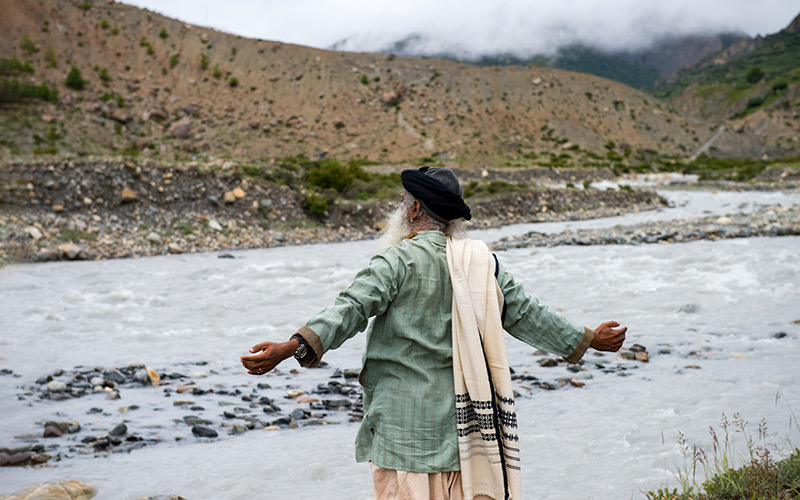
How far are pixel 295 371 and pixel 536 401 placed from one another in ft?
8.79

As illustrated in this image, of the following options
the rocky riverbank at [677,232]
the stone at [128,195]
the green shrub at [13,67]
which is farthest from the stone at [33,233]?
the green shrub at [13,67]

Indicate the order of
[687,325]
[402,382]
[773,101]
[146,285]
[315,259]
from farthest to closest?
[773,101] → [315,259] → [146,285] → [687,325] → [402,382]

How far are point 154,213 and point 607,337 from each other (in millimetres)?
17139

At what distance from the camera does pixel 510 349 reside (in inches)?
297

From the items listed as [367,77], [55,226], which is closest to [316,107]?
[367,77]

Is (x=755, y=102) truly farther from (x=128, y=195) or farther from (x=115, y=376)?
(x=115, y=376)

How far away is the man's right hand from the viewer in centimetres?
238

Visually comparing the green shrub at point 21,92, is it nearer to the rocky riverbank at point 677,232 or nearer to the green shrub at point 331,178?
the green shrub at point 331,178

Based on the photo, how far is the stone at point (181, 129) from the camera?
4875cm

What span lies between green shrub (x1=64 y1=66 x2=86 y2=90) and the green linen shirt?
54.9 metres

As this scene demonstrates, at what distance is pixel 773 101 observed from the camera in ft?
294

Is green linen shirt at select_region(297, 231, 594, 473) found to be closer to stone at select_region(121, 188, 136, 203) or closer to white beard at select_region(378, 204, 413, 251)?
white beard at select_region(378, 204, 413, 251)

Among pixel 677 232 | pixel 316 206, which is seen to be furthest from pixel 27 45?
A: pixel 677 232

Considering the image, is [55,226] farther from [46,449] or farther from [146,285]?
[46,449]
